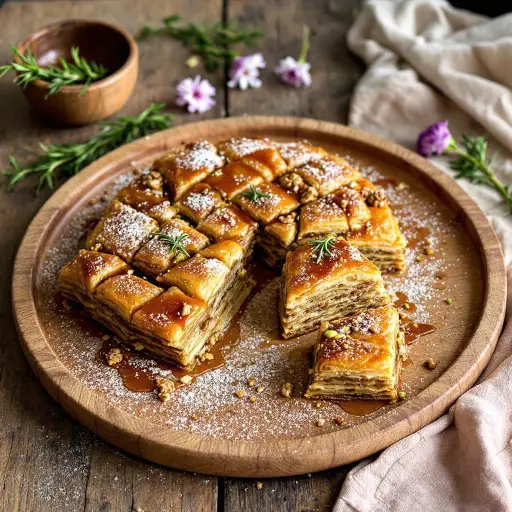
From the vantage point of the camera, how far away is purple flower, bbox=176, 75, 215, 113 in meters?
5.99

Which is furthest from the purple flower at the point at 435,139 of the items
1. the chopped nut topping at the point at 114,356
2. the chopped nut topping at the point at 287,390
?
the chopped nut topping at the point at 114,356

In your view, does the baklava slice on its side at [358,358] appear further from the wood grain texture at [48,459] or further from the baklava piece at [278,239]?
the wood grain texture at [48,459]

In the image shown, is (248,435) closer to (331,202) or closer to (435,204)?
(331,202)

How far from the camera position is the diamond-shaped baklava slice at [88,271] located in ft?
14.3

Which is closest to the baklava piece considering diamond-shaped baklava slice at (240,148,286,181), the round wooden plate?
diamond-shaped baklava slice at (240,148,286,181)

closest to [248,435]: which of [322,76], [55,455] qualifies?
[55,455]

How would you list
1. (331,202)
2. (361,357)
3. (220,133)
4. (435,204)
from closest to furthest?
1. (361,357)
2. (331,202)
3. (435,204)
4. (220,133)

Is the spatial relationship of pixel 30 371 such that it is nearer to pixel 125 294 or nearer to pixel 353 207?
pixel 125 294

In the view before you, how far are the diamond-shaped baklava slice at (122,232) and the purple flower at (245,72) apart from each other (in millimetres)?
1921

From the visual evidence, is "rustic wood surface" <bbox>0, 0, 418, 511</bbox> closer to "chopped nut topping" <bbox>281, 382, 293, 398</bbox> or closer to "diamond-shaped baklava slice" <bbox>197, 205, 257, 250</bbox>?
"chopped nut topping" <bbox>281, 382, 293, 398</bbox>

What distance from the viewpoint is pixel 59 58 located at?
5895 mm

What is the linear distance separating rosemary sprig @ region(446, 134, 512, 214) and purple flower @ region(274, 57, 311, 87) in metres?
1.36

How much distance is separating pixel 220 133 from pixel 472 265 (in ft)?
6.66

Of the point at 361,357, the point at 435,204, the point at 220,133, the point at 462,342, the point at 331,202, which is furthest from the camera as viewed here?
the point at 220,133
